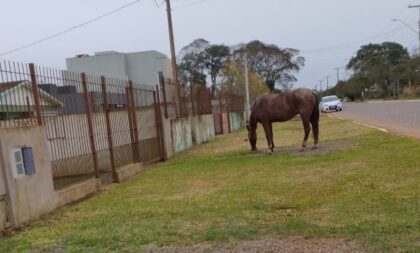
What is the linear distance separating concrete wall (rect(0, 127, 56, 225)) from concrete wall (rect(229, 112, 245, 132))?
24120 mm

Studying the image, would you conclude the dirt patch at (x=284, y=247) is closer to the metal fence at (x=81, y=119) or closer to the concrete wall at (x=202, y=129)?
the metal fence at (x=81, y=119)

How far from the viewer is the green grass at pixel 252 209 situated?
6027 millimetres

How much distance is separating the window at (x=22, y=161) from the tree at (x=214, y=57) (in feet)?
253

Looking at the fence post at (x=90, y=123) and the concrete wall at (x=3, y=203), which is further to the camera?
the fence post at (x=90, y=123)

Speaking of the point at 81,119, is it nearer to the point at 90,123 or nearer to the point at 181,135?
the point at 90,123

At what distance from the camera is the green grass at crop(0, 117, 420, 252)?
603 cm

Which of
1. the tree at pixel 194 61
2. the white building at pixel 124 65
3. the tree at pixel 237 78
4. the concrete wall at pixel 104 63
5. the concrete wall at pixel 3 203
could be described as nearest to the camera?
the concrete wall at pixel 3 203

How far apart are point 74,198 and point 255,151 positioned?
7.48 meters

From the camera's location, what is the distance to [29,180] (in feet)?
27.2

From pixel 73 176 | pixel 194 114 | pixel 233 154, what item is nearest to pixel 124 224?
pixel 73 176

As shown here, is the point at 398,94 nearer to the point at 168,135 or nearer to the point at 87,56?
the point at 87,56

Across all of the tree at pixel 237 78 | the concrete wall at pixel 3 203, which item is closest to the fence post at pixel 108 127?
the concrete wall at pixel 3 203

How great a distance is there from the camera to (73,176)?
10258 mm

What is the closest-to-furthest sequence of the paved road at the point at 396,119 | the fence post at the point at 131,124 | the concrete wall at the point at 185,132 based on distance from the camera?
the fence post at the point at 131,124 < the concrete wall at the point at 185,132 < the paved road at the point at 396,119
